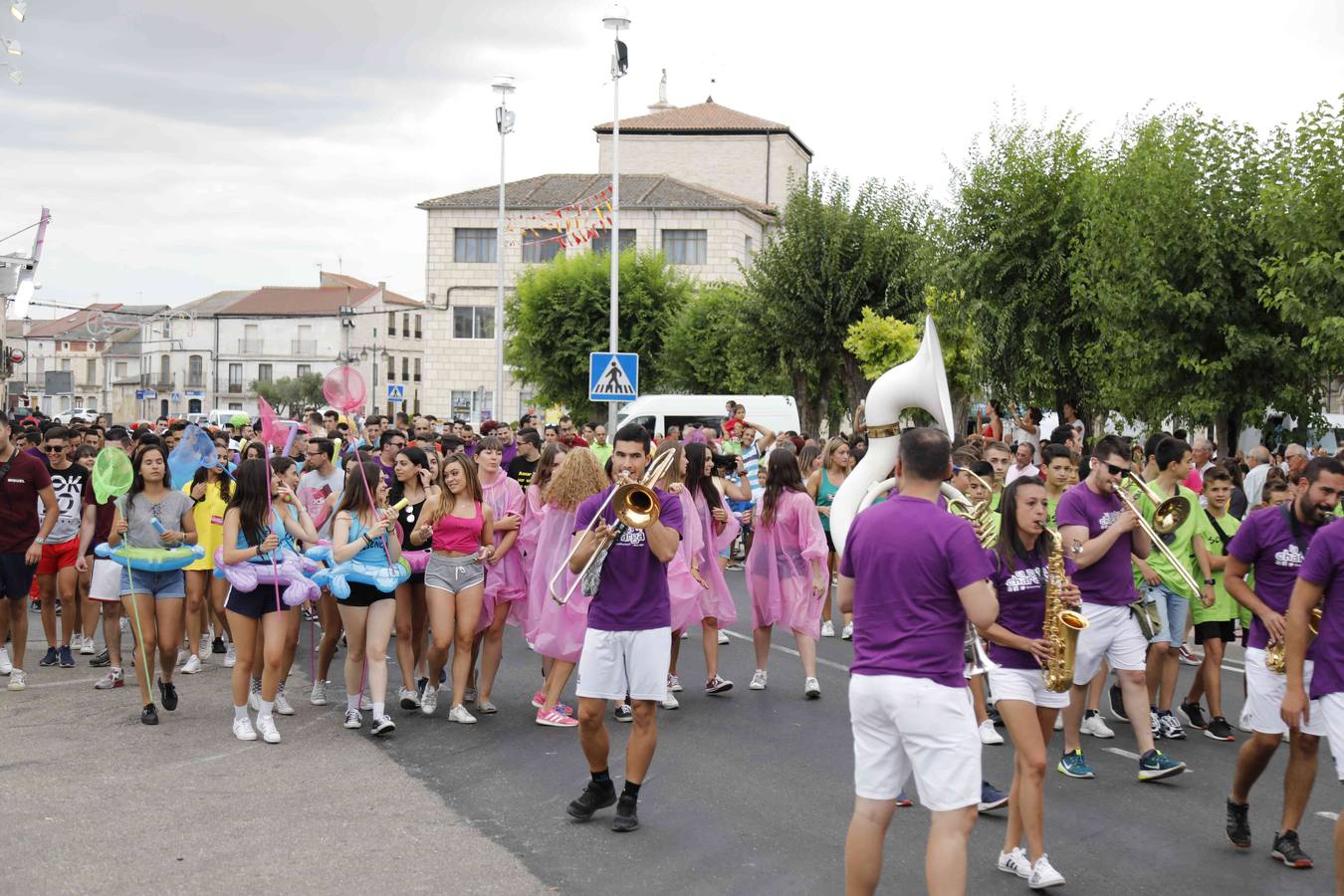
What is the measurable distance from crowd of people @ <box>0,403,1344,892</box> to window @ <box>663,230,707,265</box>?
47.7 m

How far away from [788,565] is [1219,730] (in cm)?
311

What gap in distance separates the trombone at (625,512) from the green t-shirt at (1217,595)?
3.99 meters

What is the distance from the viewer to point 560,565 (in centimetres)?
835

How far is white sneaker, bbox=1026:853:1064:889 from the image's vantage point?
564 centimetres

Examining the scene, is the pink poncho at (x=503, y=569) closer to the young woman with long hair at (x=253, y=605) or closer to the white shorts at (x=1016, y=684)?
the young woman with long hair at (x=253, y=605)

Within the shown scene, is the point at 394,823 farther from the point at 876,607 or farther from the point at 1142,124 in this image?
the point at 1142,124

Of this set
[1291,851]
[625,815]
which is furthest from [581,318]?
[1291,851]

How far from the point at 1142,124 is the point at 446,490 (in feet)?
51.9

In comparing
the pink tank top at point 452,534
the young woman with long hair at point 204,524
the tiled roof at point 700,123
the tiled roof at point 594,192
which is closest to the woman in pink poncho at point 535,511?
the pink tank top at point 452,534

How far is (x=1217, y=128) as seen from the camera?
60.0 ft

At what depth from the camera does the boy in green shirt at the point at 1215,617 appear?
28.5 feet

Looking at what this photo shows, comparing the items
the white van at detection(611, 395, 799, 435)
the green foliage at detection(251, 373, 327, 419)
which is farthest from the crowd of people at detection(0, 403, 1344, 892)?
the green foliage at detection(251, 373, 327, 419)

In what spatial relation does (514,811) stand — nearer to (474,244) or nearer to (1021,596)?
(1021,596)

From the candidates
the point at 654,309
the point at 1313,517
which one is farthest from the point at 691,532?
the point at 654,309
